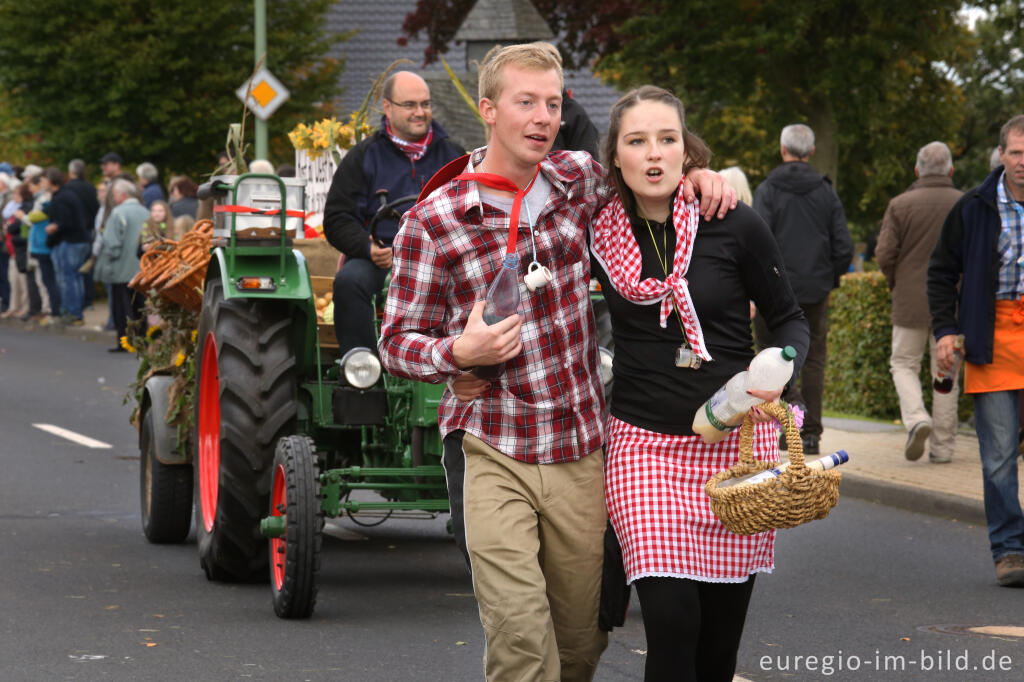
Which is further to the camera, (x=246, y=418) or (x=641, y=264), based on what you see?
(x=246, y=418)

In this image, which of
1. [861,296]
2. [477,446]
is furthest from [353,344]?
[861,296]

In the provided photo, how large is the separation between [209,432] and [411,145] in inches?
70.4

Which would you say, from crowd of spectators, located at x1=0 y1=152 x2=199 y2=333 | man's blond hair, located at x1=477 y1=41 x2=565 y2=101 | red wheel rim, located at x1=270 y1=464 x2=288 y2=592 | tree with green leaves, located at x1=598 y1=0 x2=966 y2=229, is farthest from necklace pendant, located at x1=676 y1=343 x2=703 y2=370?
tree with green leaves, located at x1=598 y1=0 x2=966 y2=229

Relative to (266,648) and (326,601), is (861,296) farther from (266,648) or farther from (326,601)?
→ (266,648)

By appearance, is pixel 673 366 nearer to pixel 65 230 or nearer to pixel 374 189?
pixel 374 189

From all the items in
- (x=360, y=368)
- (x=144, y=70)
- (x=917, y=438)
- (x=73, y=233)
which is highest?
(x=144, y=70)

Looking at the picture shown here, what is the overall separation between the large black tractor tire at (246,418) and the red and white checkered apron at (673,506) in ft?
10.6

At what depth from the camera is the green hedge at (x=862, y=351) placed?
14.7m

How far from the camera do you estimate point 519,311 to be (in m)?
4.41

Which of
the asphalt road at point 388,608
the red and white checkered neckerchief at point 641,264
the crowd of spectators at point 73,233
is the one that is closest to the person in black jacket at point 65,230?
the crowd of spectators at point 73,233

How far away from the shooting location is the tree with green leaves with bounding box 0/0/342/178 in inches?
1233

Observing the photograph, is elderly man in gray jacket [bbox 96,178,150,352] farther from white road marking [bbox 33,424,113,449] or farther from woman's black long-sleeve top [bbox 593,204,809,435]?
woman's black long-sleeve top [bbox 593,204,809,435]

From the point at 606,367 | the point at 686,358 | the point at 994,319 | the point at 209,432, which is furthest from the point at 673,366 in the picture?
the point at 209,432

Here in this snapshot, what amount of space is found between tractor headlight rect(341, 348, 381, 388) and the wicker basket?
124 inches
